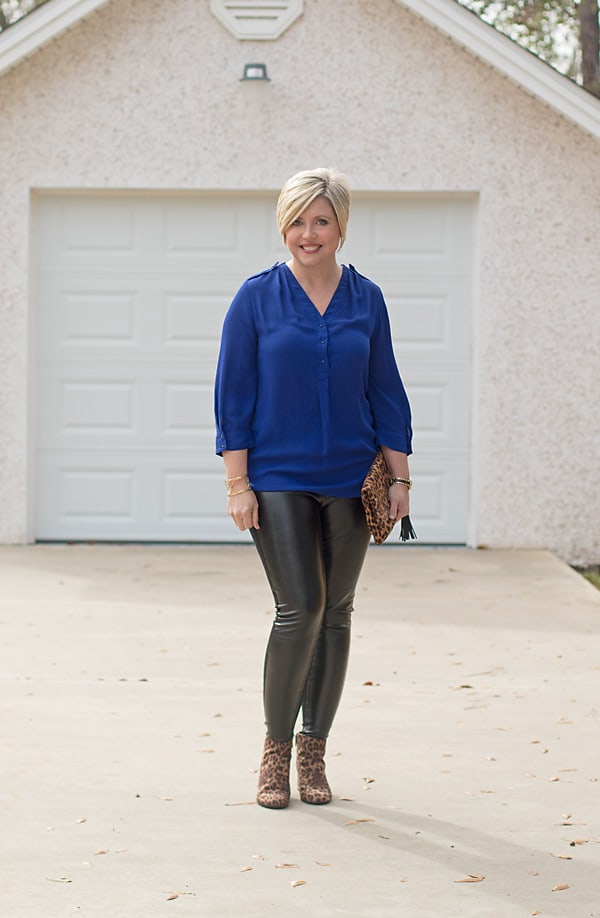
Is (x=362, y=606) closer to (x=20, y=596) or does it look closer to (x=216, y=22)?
(x=20, y=596)

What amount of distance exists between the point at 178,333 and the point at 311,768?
628 centimetres

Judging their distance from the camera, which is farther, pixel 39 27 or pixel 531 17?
pixel 531 17

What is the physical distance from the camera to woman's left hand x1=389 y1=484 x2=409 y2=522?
13.8 feet

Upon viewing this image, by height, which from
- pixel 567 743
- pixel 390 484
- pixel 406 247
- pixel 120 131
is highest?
pixel 120 131

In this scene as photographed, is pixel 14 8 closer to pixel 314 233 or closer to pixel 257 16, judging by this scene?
pixel 257 16


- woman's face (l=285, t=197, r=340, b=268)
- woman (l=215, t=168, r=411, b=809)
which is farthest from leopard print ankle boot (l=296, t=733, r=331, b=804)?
woman's face (l=285, t=197, r=340, b=268)

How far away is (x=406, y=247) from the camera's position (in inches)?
399

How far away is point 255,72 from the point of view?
385 inches

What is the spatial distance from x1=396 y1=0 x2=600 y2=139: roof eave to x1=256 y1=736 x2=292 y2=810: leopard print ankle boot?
6.63 m

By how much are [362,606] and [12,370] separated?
3.70 metres

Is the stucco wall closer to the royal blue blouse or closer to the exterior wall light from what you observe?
the exterior wall light

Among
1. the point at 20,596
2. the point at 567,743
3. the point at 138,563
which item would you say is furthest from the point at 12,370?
the point at 567,743

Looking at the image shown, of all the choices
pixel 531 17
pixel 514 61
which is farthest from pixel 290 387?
pixel 531 17

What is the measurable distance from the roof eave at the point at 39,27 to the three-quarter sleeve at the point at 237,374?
6290 millimetres
